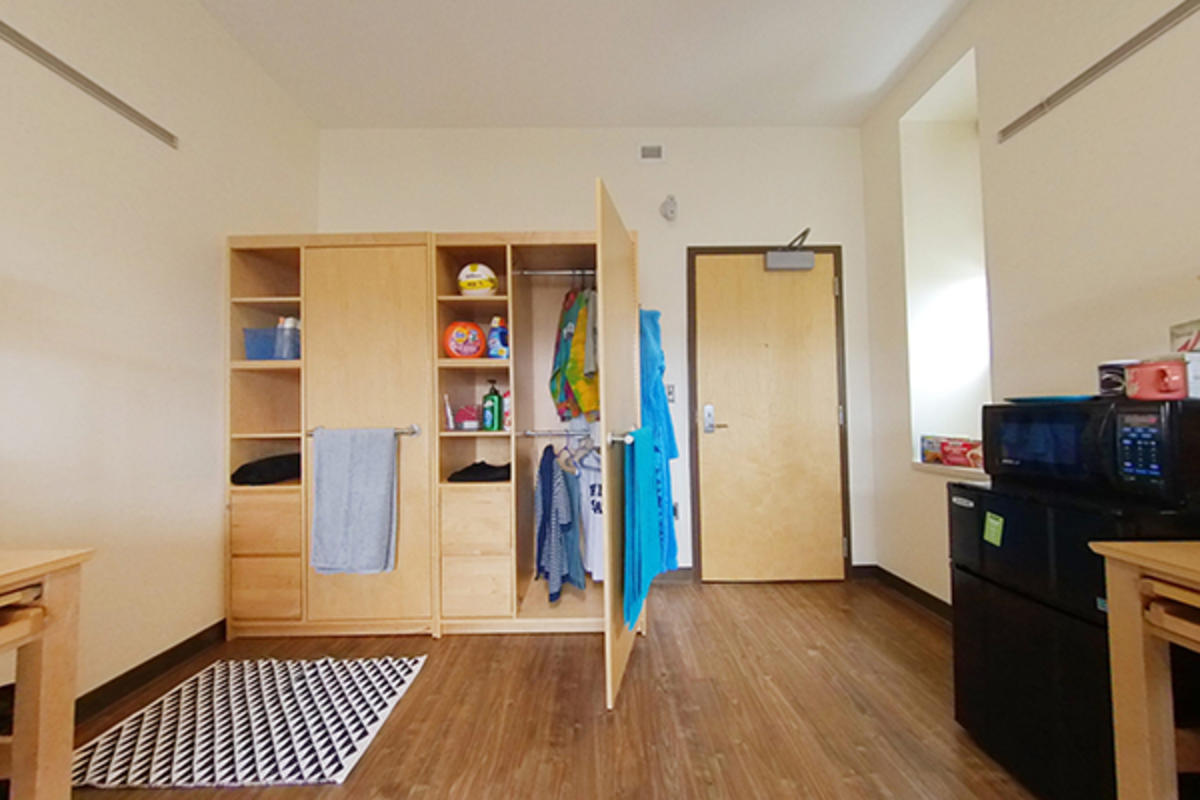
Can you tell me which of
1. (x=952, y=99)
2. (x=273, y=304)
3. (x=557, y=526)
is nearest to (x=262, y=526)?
(x=273, y=304)

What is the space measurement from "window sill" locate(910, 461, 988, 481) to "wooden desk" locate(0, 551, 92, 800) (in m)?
2.96

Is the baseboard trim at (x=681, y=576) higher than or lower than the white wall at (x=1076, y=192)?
lower

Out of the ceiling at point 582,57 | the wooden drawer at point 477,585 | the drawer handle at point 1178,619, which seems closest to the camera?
the drawer handle at point 1178,619

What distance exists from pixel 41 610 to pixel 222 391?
1.42 metres

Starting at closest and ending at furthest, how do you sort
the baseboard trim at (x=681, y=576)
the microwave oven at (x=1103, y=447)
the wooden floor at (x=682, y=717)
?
1. the microwave oven at (x=1103, y=447)
2. the wooden floor at (x=682, y=717)
3. the baseboard trim at (x=681, y=576)

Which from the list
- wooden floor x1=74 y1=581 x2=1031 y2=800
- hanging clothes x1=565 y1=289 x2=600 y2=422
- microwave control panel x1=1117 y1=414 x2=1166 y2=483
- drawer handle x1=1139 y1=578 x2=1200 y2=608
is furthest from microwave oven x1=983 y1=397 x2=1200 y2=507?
hanging clothes x1=565 y1=289 x2=600 y2=422

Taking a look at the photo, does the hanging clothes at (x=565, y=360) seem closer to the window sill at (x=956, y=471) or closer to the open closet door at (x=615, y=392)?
the open closet door at (x=615, y=392)

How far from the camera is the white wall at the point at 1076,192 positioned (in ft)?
4.07

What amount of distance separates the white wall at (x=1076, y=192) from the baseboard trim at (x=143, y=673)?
3498 mm

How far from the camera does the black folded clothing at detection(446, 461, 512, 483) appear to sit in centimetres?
207

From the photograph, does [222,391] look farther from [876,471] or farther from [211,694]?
[876,471]

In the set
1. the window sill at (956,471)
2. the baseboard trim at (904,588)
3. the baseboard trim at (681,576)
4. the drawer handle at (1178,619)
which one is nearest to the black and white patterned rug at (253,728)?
the baseboard trim at (681,576)

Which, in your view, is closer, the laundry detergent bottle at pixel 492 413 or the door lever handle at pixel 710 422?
the laundry detergent bottle at pixel 492 413

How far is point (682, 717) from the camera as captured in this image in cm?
148
